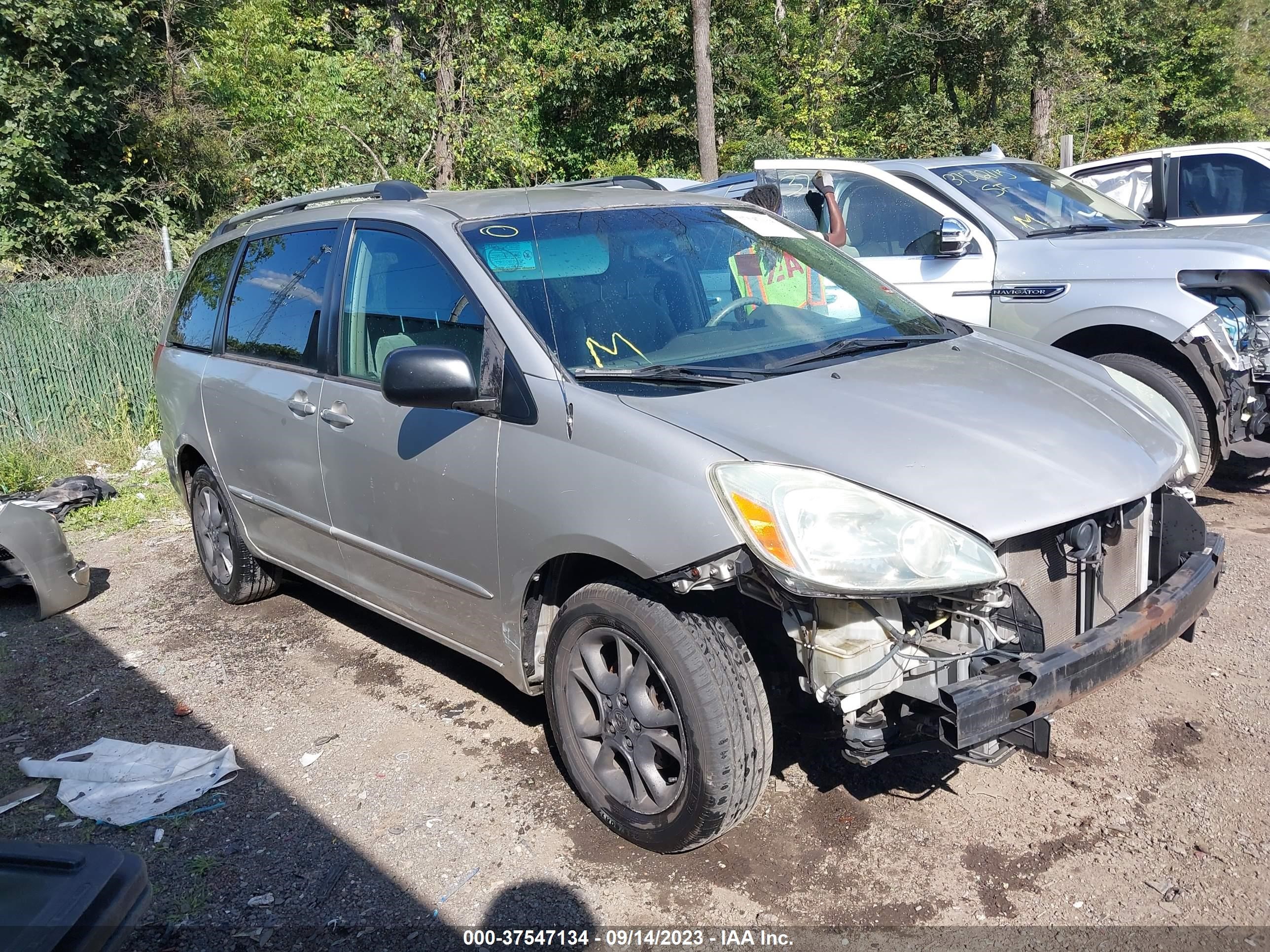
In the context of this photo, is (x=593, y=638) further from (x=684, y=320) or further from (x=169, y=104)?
(x=169, y=104)

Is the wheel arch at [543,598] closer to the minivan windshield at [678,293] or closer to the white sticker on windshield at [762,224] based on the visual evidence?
the minivan windshield at [678,293]

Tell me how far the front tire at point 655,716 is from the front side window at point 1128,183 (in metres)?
8.68

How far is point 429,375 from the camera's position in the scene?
311 cm

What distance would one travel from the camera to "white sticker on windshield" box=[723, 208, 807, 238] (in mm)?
4199

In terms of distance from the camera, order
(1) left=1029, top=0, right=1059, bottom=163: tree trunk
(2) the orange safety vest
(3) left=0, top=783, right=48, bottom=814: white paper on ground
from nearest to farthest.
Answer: (3) left=0, top=783, right=48, bottom=814: white paper on ground < (2) the orange safety vest < (1) left=1029, top=0, right=1059, bottom=163: tree trunk

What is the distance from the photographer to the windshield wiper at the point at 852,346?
131 inches

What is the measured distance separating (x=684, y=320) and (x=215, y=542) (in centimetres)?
320

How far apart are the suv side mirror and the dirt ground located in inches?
108

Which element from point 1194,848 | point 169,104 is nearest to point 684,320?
point 1194,848

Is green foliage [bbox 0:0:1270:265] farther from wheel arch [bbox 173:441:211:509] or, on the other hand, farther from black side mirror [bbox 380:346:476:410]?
black side mirror [bbox 380:346:476:410]

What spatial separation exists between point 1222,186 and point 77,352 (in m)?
10.6

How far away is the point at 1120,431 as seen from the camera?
10.3 feet

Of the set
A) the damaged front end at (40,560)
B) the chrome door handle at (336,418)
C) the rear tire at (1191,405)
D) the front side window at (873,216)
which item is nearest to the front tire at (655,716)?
the chrome door handle at (336,418)

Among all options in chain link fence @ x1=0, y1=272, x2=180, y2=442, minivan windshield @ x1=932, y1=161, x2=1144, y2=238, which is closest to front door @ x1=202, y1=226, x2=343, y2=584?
minivan windshield @ x1=932, y1=161, x2=1144, y2=238
